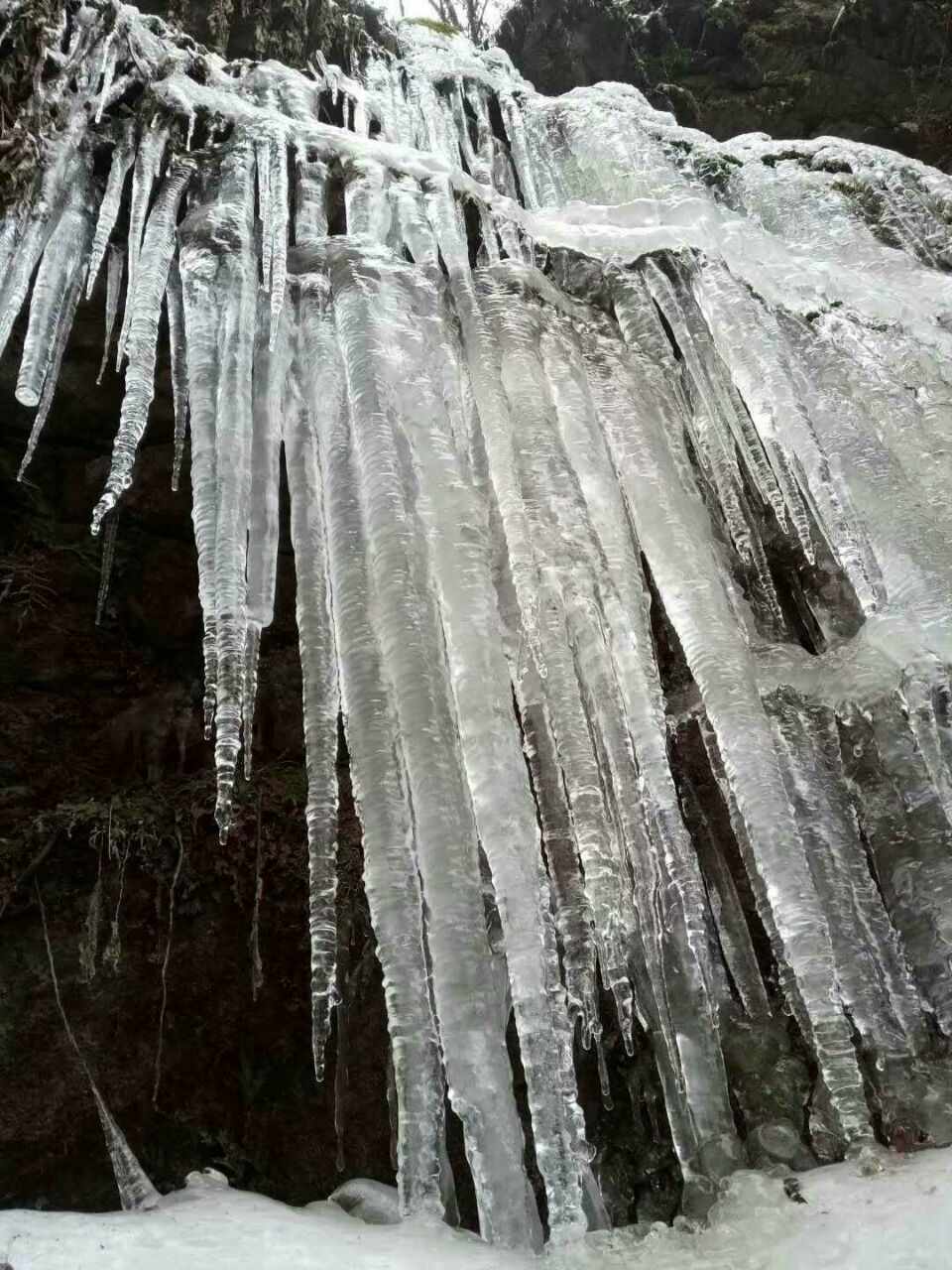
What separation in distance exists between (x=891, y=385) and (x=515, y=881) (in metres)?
2.40

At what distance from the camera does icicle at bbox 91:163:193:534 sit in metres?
2.43

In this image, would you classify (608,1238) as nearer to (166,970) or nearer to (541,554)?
(541,554)

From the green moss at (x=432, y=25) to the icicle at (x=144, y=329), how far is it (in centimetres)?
284

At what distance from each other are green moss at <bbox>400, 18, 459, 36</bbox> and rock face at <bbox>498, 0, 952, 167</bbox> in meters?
1.26

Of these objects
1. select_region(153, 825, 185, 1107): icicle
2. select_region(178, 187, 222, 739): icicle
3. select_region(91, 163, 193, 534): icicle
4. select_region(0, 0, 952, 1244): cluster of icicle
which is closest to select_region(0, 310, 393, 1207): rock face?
select_region(153, 825, 185, 1107): icicle

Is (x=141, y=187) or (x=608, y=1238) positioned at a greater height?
(x=141, y=187)

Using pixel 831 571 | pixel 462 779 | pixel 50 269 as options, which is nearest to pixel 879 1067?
pixel 462 779

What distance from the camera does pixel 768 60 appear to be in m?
6.66

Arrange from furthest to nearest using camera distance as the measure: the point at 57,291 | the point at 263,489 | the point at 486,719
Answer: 1. the point at 57,291
2. the point at 263,489
3. the point at 486,719

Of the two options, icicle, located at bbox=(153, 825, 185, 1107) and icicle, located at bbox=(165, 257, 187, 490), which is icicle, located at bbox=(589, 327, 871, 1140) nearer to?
icicle, located at bbox=(165, 257, 187, 490)

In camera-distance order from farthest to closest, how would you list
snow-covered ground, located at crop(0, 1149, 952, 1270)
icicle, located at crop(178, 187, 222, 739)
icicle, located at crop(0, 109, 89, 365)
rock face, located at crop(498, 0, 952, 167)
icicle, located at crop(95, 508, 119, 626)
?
rock face, located at crop(498, 0, 952, 167), icicle, located at crop(95, 508, 119, 626), icicle, located at crop(0, 109, 89, 365), icicle, located at crop(178, 187, 222, 739), snow-covered ground, located at crop(0, 1149, 952, 1270)

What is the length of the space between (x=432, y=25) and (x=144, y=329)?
3958 millimetres

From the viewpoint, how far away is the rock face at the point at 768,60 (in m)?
6.37

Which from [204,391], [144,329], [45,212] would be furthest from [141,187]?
[204,391]
